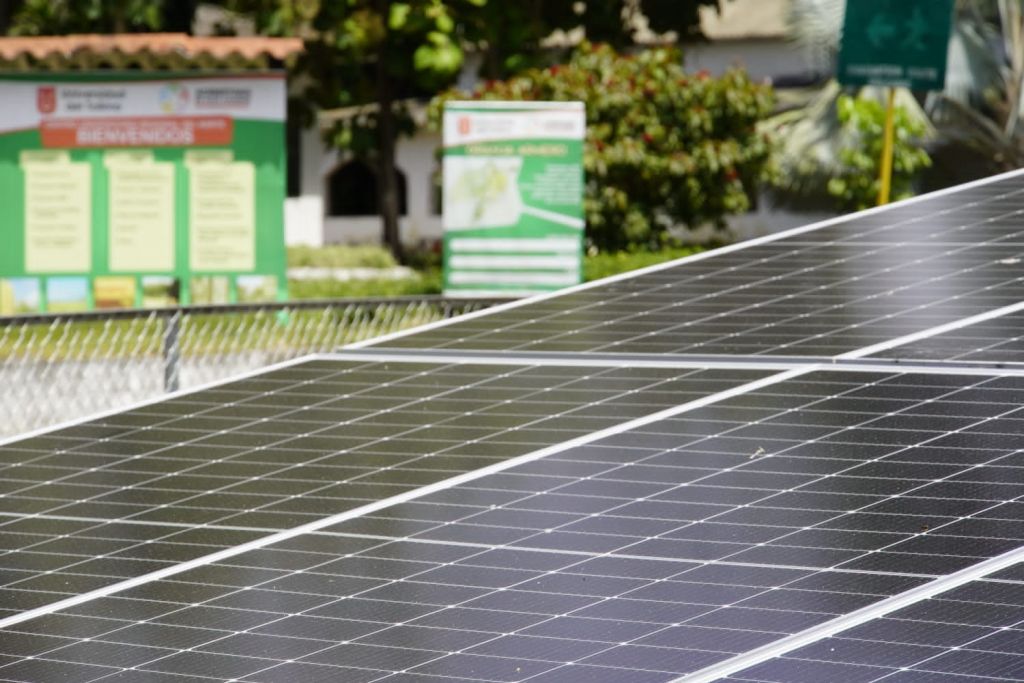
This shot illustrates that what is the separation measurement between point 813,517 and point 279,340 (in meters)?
9.46

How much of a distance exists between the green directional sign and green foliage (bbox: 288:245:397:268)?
1988cm

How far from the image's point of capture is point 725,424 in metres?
6.08

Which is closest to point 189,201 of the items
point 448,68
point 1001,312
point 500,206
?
point 500,206

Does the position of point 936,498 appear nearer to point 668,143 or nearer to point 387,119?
point 668,143

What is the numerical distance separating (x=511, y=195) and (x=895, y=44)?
5105mm

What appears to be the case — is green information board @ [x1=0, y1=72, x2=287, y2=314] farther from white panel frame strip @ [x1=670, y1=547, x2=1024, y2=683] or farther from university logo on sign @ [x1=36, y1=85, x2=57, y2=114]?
white panel frame strip @ [x1=670, y1=547, x2=1024, y2=683]

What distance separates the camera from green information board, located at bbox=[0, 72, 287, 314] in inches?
597

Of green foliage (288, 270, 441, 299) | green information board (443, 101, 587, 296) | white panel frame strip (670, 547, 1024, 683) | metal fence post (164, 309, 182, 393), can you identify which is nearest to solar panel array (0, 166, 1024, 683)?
white panel frame strip (670, 547, 1024, 683)

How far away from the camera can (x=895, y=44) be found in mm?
13195

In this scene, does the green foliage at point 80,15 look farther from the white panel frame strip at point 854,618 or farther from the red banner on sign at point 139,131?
the white panel frame strip at point 854,618

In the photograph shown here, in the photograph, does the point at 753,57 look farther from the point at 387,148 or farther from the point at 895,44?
the point at 895,44

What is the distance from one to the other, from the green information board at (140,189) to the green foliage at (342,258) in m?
16.8

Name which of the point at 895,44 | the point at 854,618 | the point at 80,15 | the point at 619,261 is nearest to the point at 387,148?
the point at 80,15

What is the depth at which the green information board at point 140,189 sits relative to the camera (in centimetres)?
1517
